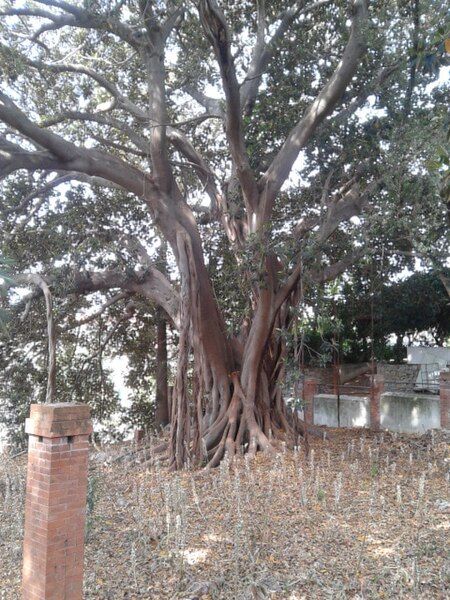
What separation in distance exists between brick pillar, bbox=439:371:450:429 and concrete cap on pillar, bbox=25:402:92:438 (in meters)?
9.13

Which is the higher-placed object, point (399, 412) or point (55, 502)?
point (399, 412)

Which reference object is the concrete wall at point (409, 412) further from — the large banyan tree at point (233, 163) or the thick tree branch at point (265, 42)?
the thick tree branch at point (265, 42)

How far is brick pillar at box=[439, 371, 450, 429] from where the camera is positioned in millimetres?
10992

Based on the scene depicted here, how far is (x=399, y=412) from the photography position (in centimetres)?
1235

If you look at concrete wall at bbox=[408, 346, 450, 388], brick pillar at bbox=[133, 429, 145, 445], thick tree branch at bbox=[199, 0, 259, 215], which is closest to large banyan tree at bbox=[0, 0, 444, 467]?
thick tree branch at bbox=[199, 0, 259, 215]

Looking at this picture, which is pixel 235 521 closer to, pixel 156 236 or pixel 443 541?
pixel 443 541

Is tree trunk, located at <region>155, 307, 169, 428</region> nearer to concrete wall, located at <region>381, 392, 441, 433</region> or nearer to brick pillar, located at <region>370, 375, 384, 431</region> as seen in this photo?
brick pillar, located at <region>370, 375, 384, 431</region>

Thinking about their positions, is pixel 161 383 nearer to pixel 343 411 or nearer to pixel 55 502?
pixel 343 411

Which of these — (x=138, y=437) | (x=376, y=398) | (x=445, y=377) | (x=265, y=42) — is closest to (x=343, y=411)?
(x=376, y=398)

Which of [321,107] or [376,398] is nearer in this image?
[321,107]

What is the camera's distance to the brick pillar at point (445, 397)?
1099cm

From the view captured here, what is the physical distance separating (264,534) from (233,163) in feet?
22.7

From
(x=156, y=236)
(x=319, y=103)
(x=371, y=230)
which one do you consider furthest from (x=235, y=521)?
(x=156, y=236)

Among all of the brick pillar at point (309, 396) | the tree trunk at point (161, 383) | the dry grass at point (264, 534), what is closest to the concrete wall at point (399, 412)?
the brick pillar at point (309, 396)
